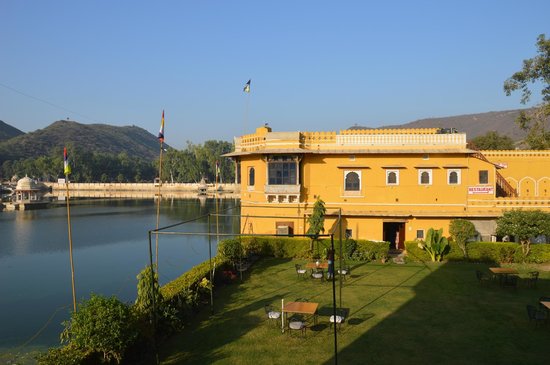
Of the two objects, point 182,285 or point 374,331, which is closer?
point 374,331

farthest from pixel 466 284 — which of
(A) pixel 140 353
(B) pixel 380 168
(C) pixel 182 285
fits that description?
(A) pixel 140 353

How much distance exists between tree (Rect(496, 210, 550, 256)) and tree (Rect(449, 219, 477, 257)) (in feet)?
6.26

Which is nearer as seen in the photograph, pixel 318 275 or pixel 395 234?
pixel 318 275

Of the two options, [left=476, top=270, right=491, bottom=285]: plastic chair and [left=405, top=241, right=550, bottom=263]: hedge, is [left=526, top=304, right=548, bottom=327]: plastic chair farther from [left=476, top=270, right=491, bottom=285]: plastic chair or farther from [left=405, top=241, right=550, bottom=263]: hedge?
[left=405, top=241, right=550, bottom=263]: hedge

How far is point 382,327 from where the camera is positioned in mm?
14906

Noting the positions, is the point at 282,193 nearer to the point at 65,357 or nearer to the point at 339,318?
the point at 339,318

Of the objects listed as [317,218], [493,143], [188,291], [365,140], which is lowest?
[188,291]

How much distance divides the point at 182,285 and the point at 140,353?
4.96m

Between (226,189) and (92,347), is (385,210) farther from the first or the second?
(226,189)

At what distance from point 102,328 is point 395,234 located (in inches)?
941

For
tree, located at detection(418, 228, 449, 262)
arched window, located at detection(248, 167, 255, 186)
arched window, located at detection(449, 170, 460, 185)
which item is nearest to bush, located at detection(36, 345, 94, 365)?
arched window, located at detection(248, 167, 255, 186)

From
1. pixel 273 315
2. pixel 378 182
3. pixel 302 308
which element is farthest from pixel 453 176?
pixel 273 315

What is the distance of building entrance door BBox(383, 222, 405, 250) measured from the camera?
29688 mm

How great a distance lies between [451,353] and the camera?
41.6ft
